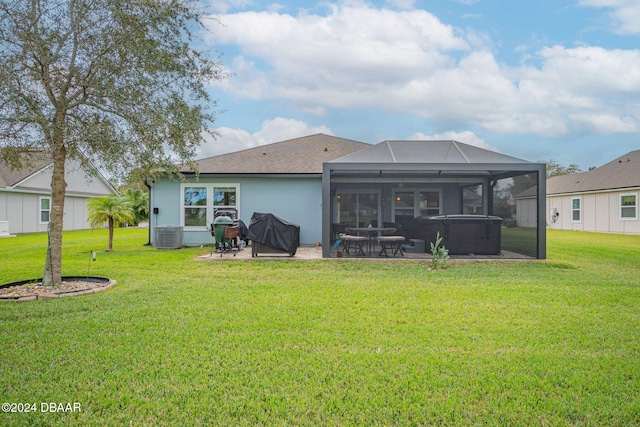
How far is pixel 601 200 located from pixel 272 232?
21470 mm

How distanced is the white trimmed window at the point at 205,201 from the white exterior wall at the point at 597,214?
66.9 feet

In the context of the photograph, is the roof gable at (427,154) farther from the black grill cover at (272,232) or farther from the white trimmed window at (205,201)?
the white trimmed window at (205,201)

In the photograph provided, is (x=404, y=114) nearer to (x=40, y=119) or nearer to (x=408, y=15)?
(x=408, y=15)

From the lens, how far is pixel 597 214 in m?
22.7

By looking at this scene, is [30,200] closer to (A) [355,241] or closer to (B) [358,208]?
(B) [358,208]

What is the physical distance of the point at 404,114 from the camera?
60.3 feet

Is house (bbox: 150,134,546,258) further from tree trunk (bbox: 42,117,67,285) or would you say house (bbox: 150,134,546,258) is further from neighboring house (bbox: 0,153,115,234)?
neighboring house (bbox: 0,153,115,234)

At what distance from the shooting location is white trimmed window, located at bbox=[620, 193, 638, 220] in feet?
65.2

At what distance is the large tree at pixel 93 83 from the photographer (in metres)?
5.97

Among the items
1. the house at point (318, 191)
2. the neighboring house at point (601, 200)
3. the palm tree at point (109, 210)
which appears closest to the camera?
the house at point (318, 191)

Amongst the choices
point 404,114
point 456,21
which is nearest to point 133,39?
point 456,21

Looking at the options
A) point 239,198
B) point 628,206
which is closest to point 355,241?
point 239,198

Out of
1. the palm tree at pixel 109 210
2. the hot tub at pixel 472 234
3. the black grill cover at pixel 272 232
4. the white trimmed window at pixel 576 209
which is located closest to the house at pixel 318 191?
the hot tub at pixel 472 234

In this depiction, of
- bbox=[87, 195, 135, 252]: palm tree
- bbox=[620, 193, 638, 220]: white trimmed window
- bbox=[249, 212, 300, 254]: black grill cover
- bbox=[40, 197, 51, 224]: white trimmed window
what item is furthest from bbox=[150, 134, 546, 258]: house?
bbox=[40, 197, 51, 224]: white trimmed window
